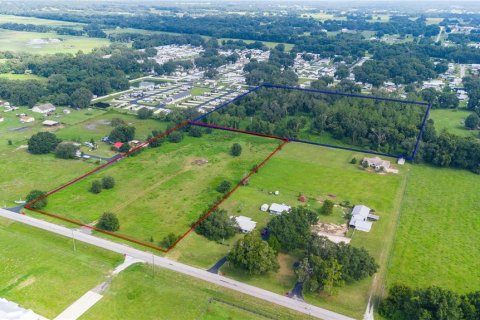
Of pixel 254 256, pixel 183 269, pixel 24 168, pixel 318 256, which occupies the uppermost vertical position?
pixel 318 256

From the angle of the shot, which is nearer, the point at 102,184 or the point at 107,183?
the point at 107,183

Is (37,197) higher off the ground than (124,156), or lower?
higher

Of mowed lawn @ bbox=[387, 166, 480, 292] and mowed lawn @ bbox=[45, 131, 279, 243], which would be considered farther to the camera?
mowed lawn @ bbox=[45, 131, 279, 243]

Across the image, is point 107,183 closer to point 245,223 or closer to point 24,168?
point 24,168

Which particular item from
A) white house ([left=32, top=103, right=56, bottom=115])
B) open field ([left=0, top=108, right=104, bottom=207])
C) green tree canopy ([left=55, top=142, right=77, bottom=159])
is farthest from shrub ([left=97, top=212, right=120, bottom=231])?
white house ([left=32, top=103, right=56, bottom=115])

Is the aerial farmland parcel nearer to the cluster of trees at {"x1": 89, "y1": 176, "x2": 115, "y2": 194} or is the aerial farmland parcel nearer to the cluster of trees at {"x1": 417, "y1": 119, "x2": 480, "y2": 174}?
the cluster of trees at {"x1": 89, "y1": 176, "x2": 115, "y2": 194}

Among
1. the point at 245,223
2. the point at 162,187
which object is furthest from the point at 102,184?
the point at 245,223

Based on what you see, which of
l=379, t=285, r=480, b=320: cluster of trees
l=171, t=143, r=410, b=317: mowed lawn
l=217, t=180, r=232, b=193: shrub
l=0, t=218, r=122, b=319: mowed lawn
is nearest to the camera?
l=379, t=285, r=480, b=320: cluster of trees
